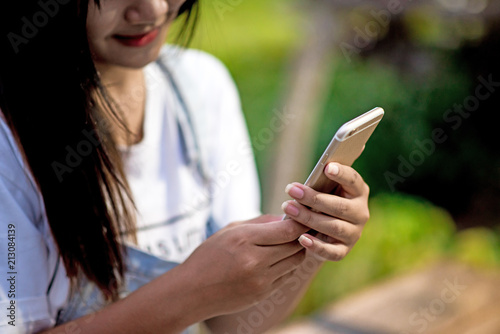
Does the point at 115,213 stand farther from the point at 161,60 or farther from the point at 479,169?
the point at 479,169

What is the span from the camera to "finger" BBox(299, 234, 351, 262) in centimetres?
84

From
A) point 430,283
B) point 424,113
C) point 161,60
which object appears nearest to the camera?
point 161,60

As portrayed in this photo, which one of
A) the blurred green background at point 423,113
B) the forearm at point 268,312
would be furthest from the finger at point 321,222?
the blurred green background at point 423,113

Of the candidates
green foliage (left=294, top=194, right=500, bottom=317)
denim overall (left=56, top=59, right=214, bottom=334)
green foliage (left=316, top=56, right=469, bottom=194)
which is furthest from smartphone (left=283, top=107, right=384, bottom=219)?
green foliage (left=316, top=56, right=469, bottom=194)

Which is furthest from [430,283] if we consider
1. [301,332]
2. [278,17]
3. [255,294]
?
[278,17]

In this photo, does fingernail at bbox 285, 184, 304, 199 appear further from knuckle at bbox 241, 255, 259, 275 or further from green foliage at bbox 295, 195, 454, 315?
green foliage at bbox 295, 195, 454, 315

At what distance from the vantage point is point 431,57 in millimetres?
3648

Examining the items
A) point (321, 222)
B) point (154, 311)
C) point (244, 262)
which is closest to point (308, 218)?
point (321, 222)

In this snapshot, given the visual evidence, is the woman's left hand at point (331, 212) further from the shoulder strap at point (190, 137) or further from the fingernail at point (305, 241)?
the shoulder strap at point (190, 137)

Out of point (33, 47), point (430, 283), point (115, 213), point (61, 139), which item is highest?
point (33, 47)

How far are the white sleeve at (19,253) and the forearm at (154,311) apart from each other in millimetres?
57

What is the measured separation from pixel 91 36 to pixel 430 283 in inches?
80.9

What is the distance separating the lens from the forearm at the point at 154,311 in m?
0.89

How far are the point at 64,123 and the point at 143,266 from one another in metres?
0.34
